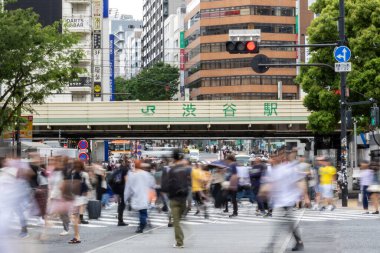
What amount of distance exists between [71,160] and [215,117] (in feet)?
125

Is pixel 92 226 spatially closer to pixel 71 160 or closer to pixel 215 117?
pixel 71 160

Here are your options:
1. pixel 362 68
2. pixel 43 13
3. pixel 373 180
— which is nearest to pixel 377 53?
pixel 362 68

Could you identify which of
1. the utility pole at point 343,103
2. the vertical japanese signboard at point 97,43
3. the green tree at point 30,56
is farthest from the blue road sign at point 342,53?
the vertical japanese signboard at point 97,43

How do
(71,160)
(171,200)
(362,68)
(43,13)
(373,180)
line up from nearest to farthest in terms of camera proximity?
(171,200) → (71,160) → (373,180) → (362,68) → (43,13)

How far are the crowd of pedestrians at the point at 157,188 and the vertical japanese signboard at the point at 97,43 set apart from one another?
52.4 metres

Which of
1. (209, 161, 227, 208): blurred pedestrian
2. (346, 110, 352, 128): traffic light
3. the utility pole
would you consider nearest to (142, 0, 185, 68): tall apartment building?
the utility pole

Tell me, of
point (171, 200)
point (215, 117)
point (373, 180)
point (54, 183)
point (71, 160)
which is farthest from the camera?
point (215, 117)

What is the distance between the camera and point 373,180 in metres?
26.0

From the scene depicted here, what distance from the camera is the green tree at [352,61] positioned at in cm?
3956

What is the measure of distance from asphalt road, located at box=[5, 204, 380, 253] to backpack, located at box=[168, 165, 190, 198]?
1.03 meters

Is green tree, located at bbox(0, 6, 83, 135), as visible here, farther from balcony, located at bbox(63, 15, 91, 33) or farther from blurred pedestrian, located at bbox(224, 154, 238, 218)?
balcony, located at bbox(63, 15, 91, 33)

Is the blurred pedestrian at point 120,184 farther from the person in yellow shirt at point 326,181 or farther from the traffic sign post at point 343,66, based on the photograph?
the traffic sign post at point 343,66

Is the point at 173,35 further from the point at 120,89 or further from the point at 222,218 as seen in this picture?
the point at 222,218

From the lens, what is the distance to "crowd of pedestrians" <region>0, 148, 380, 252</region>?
13.6m
